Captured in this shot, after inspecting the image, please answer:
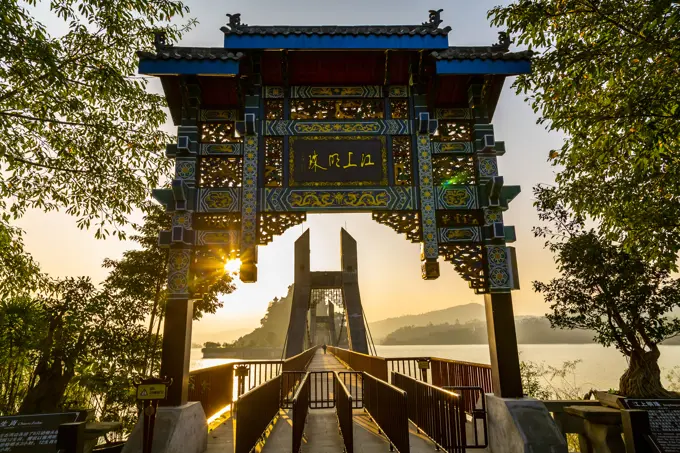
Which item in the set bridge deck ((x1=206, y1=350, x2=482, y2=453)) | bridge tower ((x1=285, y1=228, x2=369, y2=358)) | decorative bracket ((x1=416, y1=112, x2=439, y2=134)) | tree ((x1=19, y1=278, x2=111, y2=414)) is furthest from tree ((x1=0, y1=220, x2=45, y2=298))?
bridge tower ((x1=285, y1=228, x2=369, y2=358))

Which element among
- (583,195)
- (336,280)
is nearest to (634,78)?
(583,195)

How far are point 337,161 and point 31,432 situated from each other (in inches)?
197

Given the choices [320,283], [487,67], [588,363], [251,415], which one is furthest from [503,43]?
[588,363]

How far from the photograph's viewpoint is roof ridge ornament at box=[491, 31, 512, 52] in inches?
248

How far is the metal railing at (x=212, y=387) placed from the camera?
6270mm

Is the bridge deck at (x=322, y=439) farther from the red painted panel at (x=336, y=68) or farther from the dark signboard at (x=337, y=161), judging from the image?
the red painted panel at (x=336, y=68)

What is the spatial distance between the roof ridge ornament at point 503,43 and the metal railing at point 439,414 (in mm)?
5123

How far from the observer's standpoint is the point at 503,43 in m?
6.32

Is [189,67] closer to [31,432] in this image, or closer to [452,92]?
[452,92]

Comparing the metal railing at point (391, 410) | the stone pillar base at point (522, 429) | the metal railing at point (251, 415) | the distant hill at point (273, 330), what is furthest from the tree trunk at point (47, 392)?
the distant hill at point (273, 330)

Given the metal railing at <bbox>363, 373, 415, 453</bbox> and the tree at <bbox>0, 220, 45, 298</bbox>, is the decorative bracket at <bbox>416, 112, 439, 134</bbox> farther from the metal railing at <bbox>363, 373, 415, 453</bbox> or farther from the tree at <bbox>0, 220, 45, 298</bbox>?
the tree at <bbox>0, 220, 45, 298</bbox>

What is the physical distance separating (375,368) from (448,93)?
724 cm

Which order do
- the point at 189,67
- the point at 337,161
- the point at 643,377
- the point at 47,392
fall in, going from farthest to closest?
the point at 643,377 < the point at 47,392 < the point at 337,161 < the point at 189,67

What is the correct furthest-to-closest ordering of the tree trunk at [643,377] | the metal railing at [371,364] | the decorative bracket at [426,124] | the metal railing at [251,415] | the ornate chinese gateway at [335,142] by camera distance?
1. the metal railing at [371,364]
2. the tree trunk at [643,377]
3. the decorative bracket at [426,124]
4. the ornate chinese gateway at [335,142]
5. the metal railing at [251,415]
